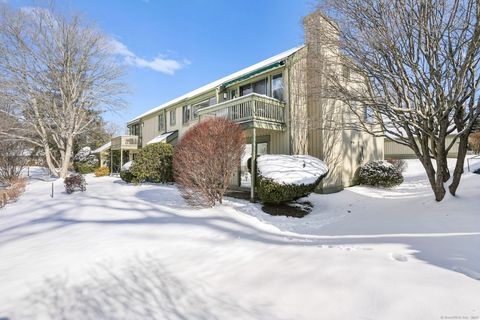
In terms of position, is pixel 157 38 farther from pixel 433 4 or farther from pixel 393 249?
pixel 393 249

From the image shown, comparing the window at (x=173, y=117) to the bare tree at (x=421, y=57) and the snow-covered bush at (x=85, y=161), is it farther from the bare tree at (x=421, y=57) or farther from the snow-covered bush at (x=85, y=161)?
the snow-covered bush at (x=85, y=161)

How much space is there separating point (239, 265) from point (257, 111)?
8.09m

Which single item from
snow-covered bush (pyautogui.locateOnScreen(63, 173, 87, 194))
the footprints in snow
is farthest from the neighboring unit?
snow-covered bush (pyautogui.locateOnScreen(63, 173, 87, 194))

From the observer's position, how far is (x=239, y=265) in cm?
430

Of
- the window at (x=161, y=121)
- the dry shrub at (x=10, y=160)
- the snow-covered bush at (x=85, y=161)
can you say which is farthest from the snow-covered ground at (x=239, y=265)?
the snow-covered bush at (x=85, y=161)

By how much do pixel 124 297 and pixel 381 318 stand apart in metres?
3.11

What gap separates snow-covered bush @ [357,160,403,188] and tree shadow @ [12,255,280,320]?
11550mm

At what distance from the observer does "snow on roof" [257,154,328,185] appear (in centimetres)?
921

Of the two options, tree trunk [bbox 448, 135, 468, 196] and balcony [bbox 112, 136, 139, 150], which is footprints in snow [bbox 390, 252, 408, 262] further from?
balcony [bbox 112, 136, 139, 150]

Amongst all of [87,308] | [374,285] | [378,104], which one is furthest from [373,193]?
[87,308]

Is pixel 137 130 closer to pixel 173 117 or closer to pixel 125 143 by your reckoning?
pixel 125 143

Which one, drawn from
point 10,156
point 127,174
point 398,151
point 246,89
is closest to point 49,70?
point 10,156

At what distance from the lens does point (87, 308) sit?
319cm

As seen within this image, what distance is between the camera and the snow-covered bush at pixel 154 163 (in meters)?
14.7
